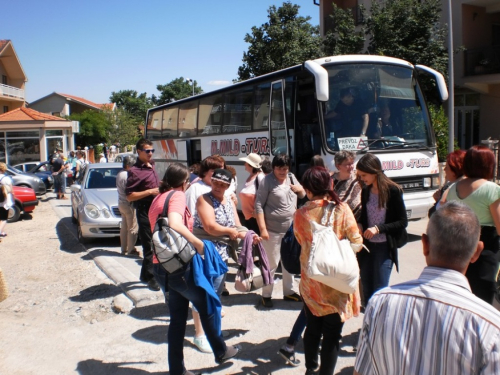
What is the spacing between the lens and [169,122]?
16.1m

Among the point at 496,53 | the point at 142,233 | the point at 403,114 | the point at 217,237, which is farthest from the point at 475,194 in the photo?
the point at 496,53

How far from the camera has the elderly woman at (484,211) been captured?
11.9 ft

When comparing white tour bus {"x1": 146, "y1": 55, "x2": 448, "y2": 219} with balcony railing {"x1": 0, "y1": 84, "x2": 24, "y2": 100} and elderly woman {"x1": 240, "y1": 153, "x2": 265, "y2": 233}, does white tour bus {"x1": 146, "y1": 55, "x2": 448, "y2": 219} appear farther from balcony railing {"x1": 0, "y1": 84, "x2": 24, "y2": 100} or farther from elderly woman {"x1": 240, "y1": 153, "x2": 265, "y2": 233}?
balcony railing {"x1": 0, "y1": 84, "x2": 24, "y2": 100}

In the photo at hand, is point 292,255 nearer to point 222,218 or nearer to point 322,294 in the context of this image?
point 322,294

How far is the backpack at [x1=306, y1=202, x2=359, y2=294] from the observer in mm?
3154

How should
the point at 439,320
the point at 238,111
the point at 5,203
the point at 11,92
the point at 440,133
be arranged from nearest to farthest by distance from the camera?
the point at 439,320 < the point at 5,203 < the point at 238,111 < the point at 440,133 < the point at 11,92

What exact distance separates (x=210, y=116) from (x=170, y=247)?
30.9 ft

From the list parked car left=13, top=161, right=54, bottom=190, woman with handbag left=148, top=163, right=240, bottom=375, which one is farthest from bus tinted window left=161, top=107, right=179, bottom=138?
woman with handbag left=148, top=163, right=240, bottom=375

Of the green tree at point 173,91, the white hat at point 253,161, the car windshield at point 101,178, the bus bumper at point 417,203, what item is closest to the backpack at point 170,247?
the white hat at point 253,161

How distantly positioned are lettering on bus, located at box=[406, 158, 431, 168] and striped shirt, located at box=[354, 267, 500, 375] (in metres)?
7.32

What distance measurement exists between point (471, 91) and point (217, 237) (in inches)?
819

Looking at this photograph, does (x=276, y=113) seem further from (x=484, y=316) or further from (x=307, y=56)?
(x=307, y=56)

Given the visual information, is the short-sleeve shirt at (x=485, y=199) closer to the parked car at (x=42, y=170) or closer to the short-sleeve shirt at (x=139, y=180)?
the short-sleeve shirt at (x=139, y=180)

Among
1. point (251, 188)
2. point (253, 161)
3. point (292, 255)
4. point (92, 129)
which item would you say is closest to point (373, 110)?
point (253, 161)
